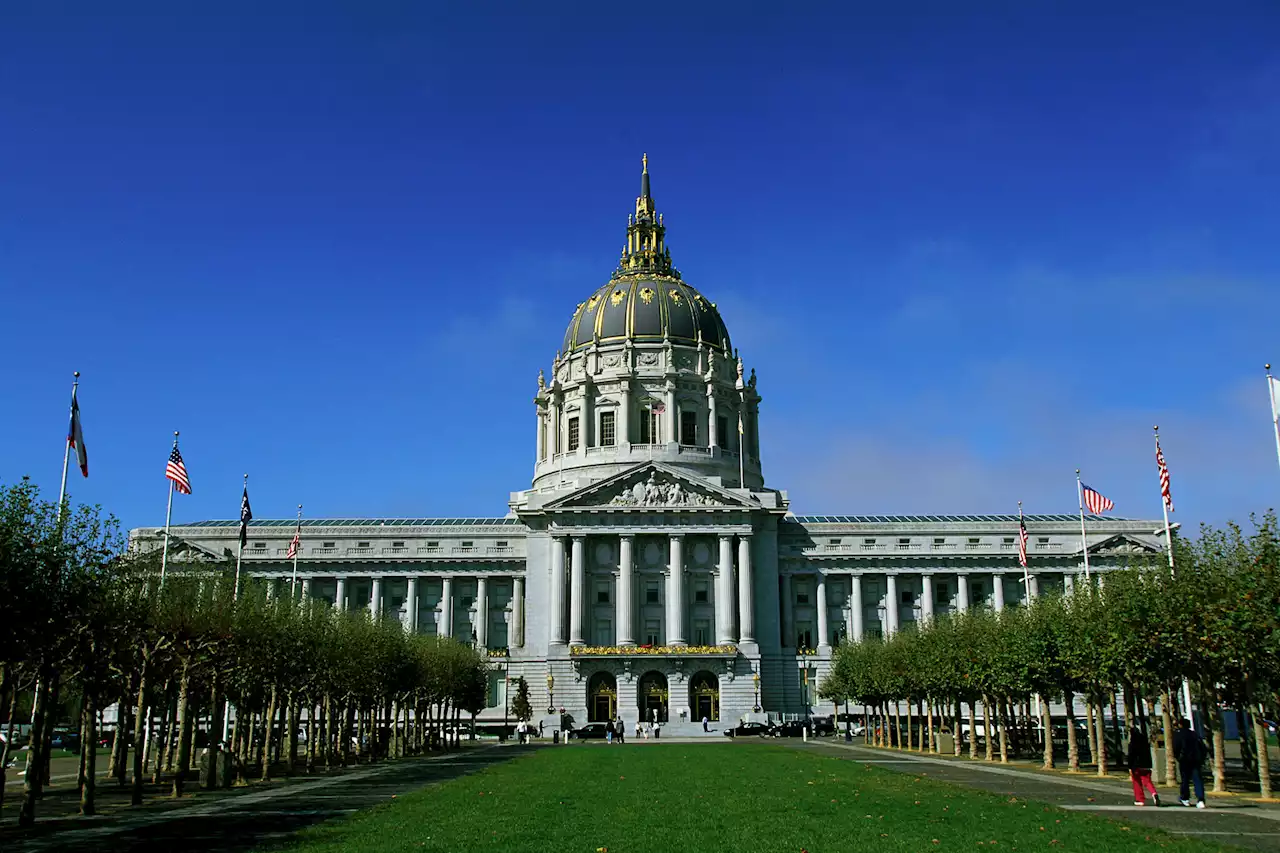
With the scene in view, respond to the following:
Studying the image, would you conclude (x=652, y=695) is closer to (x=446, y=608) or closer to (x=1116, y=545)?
(x=446, y=608)

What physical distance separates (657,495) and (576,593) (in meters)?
12.6

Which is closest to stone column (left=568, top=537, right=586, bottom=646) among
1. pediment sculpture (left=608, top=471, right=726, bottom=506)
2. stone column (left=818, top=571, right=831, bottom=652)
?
pediment sculpture (left=608, top=471, right=726, bottom=506)

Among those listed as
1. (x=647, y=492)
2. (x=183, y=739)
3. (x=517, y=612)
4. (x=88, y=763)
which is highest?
(x=647, y=492)

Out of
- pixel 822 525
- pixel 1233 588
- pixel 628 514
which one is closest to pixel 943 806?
pixel 1233 588

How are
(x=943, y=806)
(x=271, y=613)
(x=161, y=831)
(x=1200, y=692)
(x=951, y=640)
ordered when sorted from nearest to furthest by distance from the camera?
(x=161, y=831) < (x=943, y=806) < (x=1200, y=692) < (x=271, y=613) < (x=951, y=640)

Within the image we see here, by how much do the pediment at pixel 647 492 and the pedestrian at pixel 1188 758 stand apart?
87.4 meters

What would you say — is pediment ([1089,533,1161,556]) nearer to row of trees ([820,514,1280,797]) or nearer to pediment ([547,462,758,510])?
pediment ([547,462,758,510])

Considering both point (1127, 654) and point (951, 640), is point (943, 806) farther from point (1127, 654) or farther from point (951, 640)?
point (951, 640)

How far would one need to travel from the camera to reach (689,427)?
145m

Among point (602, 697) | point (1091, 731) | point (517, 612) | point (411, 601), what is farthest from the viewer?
point (411, 601)

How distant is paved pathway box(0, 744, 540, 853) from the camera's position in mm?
27031

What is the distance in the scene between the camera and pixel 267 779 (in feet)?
168

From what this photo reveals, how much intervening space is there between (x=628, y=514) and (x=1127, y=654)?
79106 mm

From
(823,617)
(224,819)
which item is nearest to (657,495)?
(823,617)
